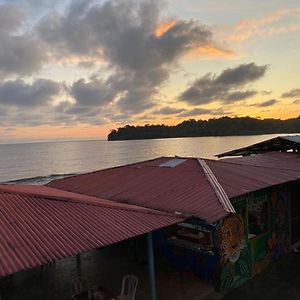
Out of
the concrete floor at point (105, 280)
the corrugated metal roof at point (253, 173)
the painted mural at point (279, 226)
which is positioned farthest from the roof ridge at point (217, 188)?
the concrete floor at point (105, 280)

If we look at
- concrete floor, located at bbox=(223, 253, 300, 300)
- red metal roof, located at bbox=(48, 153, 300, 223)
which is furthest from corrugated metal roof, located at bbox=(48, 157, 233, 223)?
concrete floor, located at bbox=(223, 253, 300, 300)

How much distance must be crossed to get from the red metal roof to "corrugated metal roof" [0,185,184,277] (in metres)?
1.25

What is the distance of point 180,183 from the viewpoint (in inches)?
427

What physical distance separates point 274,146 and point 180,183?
10.3 meters

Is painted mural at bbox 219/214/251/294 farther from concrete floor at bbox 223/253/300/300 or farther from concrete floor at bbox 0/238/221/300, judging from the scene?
concrete floor at bbox 0/238/221/300

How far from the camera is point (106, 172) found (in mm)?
14719

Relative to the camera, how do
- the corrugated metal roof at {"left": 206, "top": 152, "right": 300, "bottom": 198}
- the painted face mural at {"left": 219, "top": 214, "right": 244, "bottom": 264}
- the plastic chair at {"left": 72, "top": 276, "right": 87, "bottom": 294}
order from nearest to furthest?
1. the plastic chair at {"left": 72, "top": 276, "right": 87, "bottom": 294}
2. the painted face mural at {"left": 219, "top": 214, "right": 244, "bottom": 264}
3. the corrugated metal roof at {"left": 206, "top": 152, "right": 300, "bottom": 198}

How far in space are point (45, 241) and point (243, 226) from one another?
6.61m

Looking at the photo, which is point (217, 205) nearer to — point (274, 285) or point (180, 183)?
point (180, 183)

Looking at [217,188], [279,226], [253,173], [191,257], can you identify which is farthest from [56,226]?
[279,226]

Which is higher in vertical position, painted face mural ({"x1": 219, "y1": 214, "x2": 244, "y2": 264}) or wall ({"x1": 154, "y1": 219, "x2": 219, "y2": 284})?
painted face mural ({"x1": 219, "y1": 214, "x2": 244, "y2": 264})

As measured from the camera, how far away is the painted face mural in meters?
9.47

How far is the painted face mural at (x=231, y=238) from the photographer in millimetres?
9469

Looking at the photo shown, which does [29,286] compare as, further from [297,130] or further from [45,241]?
[297,130]
